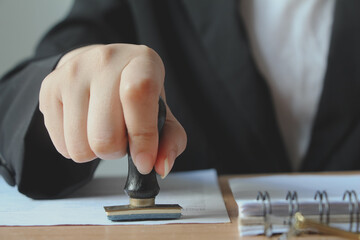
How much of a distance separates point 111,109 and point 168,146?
57 millimetres

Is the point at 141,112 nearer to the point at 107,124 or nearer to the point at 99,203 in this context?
the point at 107,124

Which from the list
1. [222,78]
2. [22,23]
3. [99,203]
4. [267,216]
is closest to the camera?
[267,216]

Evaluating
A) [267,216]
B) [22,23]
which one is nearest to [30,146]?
[267,216]

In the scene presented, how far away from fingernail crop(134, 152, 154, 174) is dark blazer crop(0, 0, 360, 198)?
408 mm

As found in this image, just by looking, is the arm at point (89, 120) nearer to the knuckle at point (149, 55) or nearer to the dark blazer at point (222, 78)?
the knuckle at point (149, 55)

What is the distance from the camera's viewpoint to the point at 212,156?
85 cm

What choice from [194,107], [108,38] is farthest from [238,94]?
[108,38]

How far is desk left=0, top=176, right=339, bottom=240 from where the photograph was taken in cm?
34

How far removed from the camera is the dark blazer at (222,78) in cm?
79

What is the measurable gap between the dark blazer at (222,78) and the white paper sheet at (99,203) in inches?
10.6

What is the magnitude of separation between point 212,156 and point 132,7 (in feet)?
1.09

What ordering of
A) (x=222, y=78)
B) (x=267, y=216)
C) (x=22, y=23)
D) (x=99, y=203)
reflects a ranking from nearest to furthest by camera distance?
(x=267, y=216) → (x=99, y=203) → (x=222, y=78) → (x=22, y=23)

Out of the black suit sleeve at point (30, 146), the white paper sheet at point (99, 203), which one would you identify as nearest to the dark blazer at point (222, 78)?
the black suit sleeve at point (30, 146)

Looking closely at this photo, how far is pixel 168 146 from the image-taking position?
1.20 ft
